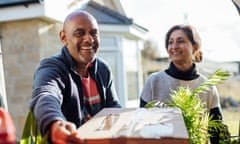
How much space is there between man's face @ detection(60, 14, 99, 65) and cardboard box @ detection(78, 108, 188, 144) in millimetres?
219

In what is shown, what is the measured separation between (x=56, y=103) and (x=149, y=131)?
0.25m

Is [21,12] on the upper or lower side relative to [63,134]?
upper

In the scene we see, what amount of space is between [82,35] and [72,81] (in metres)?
0.15

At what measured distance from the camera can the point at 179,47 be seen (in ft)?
6.59

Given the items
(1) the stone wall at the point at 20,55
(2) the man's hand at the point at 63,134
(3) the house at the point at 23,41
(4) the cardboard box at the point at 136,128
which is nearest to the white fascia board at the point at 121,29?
(3) the house at the point at 23,41

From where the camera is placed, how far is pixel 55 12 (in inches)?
233

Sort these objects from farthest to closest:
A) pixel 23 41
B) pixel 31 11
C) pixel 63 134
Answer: pixel 23 41 < pixel 31 11 < pixel 63 134

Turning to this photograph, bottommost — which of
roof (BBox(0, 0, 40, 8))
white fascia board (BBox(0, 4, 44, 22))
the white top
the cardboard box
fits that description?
the white top

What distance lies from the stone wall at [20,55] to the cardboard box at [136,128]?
4.96 metres

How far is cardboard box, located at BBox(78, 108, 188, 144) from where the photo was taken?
72 centimetres

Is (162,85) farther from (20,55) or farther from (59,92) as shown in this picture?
(20,55)

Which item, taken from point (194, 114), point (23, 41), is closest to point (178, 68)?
point (194, 114)

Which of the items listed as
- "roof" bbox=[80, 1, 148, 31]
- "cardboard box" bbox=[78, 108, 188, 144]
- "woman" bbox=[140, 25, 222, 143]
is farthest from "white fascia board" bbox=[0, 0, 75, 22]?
"cardboard box" bbox=[78, 108, 188, 144]

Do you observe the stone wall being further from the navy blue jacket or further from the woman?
the navy blue jacket
